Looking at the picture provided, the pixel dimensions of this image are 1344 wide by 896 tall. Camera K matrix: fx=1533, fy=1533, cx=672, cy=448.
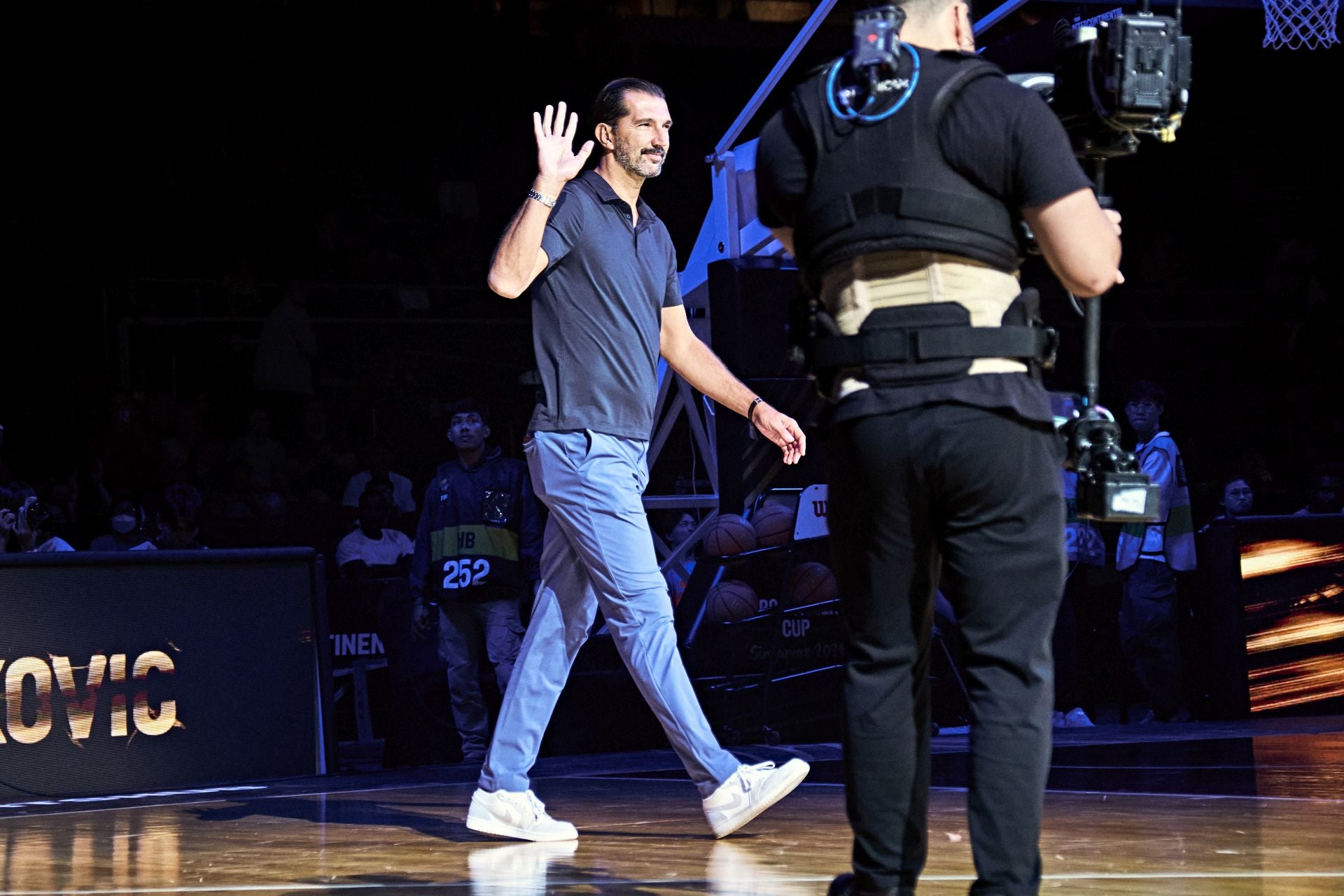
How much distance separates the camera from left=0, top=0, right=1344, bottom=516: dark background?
1389 centimetres

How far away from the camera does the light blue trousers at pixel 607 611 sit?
411cm

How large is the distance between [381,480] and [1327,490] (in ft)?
21.6

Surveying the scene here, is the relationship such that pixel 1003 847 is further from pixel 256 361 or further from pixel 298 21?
pixel 298 21

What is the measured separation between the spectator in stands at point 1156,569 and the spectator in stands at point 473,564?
3622 mm

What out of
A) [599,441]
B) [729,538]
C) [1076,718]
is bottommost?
[1076,718]

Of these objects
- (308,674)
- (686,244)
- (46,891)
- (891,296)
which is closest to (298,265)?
(686,244)

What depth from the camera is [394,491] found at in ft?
38.7

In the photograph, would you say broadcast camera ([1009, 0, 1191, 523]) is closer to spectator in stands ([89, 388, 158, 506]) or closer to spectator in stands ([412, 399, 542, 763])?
spectator in stands ([412, 399, 542, 763])

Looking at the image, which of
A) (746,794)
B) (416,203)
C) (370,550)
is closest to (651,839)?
(746,794)

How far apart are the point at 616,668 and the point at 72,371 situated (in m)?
7.39

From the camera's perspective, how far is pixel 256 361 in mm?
13484

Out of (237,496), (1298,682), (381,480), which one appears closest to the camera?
(1298,682)

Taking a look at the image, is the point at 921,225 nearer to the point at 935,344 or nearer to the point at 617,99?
the point at 935,344

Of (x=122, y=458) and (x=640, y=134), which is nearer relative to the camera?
(x=640, y=134)
